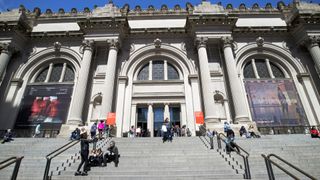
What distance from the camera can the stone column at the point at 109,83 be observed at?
15.8 m

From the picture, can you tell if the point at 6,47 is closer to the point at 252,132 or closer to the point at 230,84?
the point at 230,84

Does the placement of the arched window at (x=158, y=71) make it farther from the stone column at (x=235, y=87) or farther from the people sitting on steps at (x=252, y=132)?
the people sitting on steps at (x=252, y=132)

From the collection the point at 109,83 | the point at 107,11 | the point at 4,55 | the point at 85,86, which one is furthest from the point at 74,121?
the point at 107,11

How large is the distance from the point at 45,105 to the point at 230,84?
52.5 ft

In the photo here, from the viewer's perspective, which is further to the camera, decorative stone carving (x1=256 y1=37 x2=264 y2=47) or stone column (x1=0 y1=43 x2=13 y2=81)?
decorative stone carving (x1=256 y1=37 x2=264 y2=47)

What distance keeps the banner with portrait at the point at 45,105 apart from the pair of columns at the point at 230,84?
11823 millimetres

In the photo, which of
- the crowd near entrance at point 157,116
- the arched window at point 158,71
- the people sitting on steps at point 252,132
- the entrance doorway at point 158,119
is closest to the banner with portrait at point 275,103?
the people sitting on steps at point 252,132

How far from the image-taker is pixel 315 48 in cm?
1833

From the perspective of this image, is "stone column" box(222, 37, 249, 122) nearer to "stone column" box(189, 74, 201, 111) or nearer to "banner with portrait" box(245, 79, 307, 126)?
"banner with portrait" box(245, 79, 307, 126)

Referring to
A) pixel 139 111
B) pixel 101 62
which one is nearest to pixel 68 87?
pixel 101 62

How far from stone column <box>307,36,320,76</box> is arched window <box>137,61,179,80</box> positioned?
12.2 metres

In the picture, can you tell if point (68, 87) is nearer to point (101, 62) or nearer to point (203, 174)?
point (101, 62)

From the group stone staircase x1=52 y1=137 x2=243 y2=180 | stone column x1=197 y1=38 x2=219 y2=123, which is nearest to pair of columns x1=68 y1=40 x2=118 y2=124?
stone staircase x1=52 y1=137 x2=243 y2=180

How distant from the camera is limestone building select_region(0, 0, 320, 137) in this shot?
17281mm
